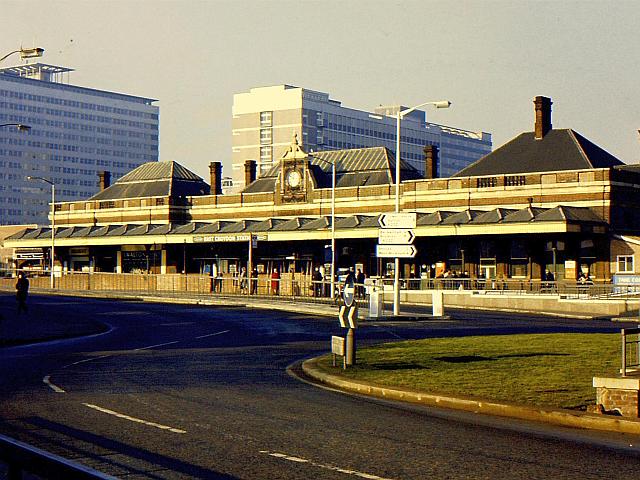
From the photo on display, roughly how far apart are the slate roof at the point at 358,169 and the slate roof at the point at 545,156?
8105 mm

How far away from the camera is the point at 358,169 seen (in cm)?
8700

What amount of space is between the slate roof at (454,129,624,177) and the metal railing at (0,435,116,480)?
6693 centimetres

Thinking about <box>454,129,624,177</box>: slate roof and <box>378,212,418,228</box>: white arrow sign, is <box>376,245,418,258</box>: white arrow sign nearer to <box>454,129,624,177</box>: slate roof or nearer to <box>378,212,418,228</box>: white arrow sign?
<box>378,212,418,228</box>: white arrow sign

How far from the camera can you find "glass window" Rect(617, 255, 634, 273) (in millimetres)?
66938

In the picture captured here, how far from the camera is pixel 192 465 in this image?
10797 millimetres

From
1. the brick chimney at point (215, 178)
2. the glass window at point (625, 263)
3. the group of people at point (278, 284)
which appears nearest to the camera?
the group of people at point (278, 284)

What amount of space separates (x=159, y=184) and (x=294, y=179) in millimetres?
18744

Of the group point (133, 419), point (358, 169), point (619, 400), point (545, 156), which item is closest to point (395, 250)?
point (619, 400)

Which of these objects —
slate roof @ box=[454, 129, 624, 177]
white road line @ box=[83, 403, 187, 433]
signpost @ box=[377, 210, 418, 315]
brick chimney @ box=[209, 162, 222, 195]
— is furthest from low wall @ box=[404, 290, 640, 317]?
brick chimney @ box=[209, 162, 222, 195]

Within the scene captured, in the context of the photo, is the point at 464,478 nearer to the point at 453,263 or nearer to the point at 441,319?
the point at 441,319

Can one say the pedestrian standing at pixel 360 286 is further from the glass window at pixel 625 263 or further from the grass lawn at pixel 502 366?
the grass lawn at pixel 502 366

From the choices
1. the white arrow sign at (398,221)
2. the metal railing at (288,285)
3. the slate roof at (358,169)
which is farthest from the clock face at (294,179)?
the white arrow sign at (398,221)

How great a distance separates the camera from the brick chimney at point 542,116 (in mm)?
75438

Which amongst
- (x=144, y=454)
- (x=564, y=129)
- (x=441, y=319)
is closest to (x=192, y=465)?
(x=144, y=454)
